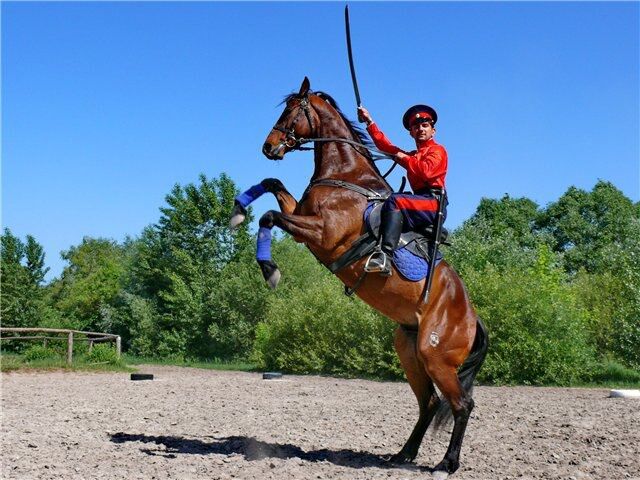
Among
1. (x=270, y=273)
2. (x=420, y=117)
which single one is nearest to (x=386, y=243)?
(x=270, y=273)

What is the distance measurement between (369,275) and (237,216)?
134 centimetres

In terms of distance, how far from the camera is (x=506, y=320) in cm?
1806

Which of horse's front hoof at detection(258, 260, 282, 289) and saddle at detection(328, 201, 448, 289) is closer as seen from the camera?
horse's front hoof at detection(258, 260, 282, 289)

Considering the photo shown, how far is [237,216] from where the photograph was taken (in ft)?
21.0

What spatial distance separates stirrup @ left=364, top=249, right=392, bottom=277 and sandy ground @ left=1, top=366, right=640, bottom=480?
5.85 feet

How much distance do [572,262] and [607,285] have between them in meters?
25.7

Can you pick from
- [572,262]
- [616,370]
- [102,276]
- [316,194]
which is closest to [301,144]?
[316,194]

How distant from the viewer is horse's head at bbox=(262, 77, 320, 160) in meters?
6.78

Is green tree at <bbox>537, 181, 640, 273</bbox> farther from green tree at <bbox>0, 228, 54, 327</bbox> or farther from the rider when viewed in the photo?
the rider

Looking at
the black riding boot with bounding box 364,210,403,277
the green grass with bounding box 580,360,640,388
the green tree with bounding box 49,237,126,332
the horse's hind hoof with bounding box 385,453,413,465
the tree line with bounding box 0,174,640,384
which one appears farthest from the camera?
the green tree with bounding box 49,237,126,332

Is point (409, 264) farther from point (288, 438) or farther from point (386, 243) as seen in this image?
point (288, 438)

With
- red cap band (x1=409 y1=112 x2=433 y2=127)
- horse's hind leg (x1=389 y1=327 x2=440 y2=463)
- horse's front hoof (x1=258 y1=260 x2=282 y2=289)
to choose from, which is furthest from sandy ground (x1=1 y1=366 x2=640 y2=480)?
red cap band (x1=409 y1=112 x2=433 y2=127)

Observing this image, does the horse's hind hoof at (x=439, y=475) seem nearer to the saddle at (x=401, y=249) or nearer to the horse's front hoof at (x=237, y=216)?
the saddle at (x=401, y=249)

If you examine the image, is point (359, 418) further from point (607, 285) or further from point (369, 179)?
point (607, 285)
